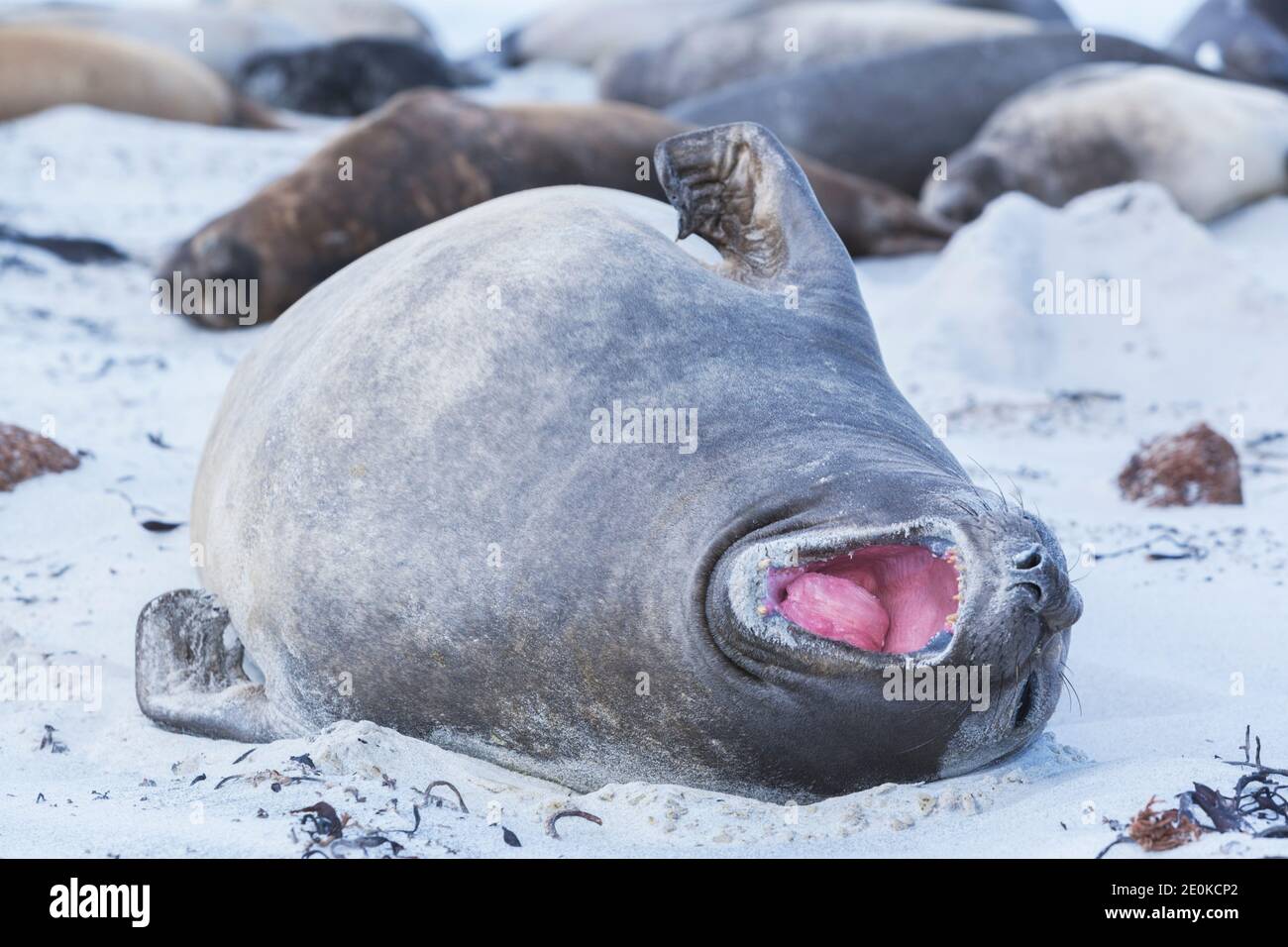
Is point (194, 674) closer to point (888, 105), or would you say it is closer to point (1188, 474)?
point (1188, 474)

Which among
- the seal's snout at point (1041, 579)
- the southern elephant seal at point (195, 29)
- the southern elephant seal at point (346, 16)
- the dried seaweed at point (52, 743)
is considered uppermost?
the southern elephant seal at point (346, 16)

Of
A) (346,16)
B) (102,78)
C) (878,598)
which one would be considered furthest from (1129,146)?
(346,16)

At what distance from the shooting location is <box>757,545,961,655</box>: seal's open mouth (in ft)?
8.77

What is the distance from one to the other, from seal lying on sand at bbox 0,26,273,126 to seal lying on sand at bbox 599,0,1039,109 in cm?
309

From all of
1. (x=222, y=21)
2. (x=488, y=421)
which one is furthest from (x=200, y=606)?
(x=222, y=21)

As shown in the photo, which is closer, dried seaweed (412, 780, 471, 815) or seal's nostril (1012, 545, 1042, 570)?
seal's nostril (1012, 545, 1042, 570)

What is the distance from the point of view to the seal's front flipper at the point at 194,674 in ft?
10.5

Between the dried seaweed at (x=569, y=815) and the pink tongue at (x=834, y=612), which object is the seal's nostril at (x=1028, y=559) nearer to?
the pink tongue at (x=834, y=612)

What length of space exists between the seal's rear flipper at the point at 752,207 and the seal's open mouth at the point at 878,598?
0.90 m

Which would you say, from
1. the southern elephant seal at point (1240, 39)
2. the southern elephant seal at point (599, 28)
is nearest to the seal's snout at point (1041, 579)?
the southern elephant seal at point (1240, 39)

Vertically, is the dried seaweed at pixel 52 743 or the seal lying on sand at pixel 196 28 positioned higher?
the seal lying on sand at pixel 196 28

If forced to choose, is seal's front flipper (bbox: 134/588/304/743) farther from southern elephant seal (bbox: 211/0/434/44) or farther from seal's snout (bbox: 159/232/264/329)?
southern elephant seal (bbox: 211/0/434/44)

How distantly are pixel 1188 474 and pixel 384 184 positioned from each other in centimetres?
369

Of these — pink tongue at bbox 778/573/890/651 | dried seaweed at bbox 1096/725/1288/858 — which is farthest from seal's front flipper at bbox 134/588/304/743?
dried seaweed at bbox 1096/725/1288/858
